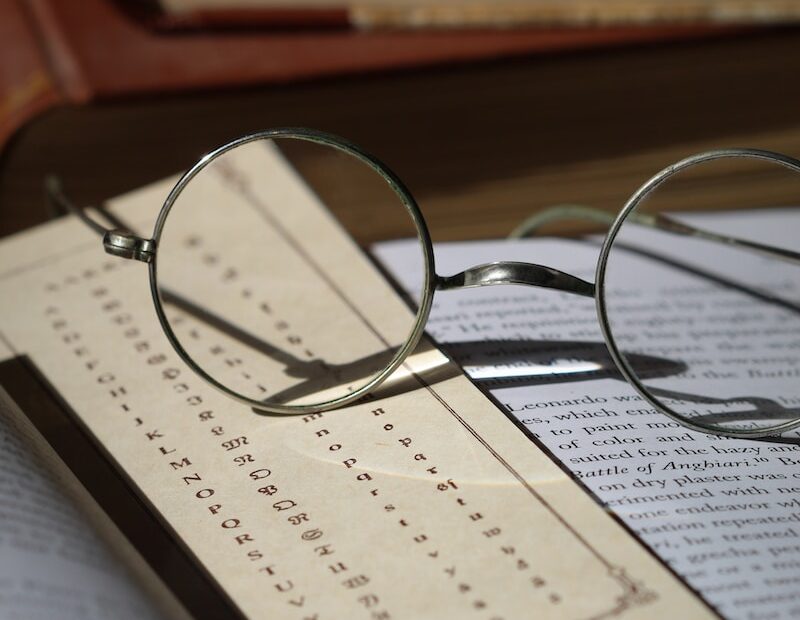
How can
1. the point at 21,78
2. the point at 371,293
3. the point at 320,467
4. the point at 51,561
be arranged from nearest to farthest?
the point at 51,561
the point at 320,467
the point at 371,293
the point at 21,78

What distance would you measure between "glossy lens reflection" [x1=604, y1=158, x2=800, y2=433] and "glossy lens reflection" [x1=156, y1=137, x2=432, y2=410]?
6.7 inches

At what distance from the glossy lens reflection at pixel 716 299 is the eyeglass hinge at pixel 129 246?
12.1 inches

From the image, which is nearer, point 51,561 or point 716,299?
point 51,561

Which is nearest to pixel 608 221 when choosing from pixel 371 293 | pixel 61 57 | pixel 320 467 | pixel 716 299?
pixel 716 299

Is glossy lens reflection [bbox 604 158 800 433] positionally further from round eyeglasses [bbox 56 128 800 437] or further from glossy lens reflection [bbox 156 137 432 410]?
glossy lens reflection [bbox 156 137 432 410]

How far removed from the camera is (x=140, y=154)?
92 cm

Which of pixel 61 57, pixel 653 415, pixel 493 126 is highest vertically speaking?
pixel 61 57

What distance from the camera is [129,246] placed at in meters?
0.65

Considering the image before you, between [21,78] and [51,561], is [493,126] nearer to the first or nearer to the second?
[21,78]

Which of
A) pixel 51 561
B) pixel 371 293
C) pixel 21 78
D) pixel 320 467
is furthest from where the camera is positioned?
pixel 21 78

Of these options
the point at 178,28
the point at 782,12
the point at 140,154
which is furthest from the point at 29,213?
the point at 782,12

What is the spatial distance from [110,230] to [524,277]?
283 mm

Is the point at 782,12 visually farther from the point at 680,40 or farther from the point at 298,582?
the point at 298,582

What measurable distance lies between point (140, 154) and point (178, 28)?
0.12m
